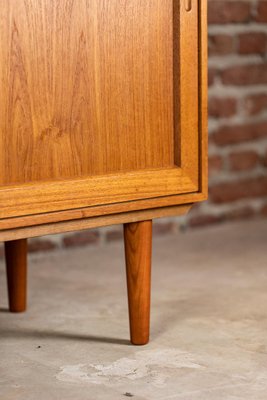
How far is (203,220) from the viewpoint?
9.71ft

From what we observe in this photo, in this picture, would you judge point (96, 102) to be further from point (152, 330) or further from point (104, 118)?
point (152, 330)

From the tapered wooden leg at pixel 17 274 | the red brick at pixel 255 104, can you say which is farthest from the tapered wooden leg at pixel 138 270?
the red brick at pixel 255 104

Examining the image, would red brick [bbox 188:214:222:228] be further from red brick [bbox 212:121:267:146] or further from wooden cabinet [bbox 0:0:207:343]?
wooden cabinet [bbox 0:0:207:343]

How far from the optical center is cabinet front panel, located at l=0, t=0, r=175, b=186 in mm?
1554

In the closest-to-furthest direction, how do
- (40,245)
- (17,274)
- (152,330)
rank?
1. (152,330)
2. (17,274)
3. (40,245)

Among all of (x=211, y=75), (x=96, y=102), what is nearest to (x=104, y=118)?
(x=96, y=102)

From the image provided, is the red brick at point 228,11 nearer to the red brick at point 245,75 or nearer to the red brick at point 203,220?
the red brick at point 245,75

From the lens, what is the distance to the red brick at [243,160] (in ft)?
9.82

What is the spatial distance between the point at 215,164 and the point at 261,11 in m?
0.52

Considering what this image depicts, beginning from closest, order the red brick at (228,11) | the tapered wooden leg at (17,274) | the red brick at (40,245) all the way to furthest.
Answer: the tapered wooden leg at (17,274)
the red brick at (40,245)
the red brick at (228,11)

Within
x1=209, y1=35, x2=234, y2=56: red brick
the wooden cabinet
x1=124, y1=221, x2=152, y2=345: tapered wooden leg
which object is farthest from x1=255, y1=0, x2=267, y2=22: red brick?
x1=124, y1=221, x2=152, y2=345: tapered wooden leg

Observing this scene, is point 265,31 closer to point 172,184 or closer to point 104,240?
point 104,240

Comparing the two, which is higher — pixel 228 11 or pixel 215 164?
pixel 228 11

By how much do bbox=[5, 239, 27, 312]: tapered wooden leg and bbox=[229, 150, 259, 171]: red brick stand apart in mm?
1120
